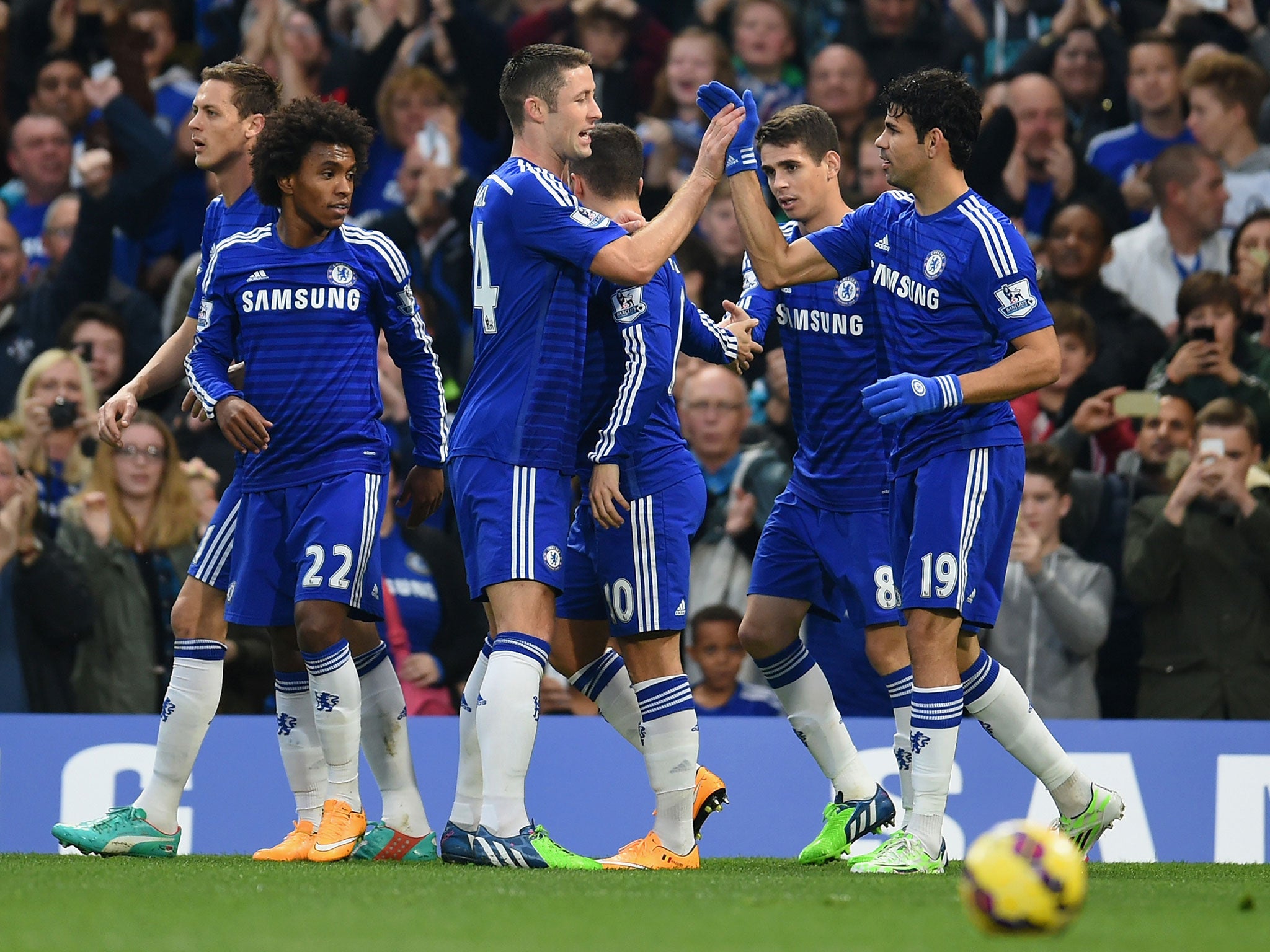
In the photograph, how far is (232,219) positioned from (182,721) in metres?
1.79

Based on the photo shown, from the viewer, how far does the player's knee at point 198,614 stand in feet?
18.8

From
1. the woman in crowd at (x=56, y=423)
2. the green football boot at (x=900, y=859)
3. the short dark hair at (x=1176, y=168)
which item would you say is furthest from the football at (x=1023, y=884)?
the short dark hair at (x=1176, y=168)

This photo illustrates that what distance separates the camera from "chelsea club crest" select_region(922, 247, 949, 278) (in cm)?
539

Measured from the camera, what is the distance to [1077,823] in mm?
5680

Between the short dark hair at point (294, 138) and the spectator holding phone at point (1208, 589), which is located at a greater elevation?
the short dark hair at point (294, 138)

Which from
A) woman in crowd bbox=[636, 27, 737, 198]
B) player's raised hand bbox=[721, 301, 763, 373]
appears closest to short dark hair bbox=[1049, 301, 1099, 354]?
woman in crowd bbox=[636, 27, 737, 198]

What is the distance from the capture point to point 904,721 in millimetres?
5961

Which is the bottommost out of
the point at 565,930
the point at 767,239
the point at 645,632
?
the point at 565,930

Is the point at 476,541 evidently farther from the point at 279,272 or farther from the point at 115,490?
the point at 115,490

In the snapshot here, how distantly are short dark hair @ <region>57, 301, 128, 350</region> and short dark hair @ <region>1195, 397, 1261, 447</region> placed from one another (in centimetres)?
585

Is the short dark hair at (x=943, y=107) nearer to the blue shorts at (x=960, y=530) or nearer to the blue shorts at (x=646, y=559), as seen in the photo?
the blue shorts at (x=960, y=530)

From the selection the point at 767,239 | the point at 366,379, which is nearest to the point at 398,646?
the point at 366,379

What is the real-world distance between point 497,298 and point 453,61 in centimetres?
577

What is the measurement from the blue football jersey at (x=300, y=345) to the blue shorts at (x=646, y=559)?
32.2 inches
